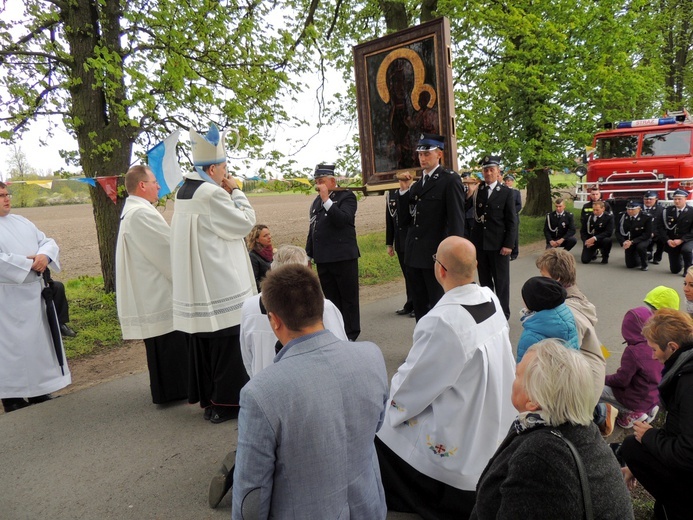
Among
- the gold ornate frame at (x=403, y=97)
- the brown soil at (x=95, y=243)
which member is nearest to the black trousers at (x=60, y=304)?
the brown soil at (x=95, y=243)

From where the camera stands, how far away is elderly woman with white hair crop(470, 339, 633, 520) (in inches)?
64.7

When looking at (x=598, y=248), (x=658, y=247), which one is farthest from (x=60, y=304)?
(x=658, y=247)

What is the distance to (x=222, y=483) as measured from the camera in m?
2.98

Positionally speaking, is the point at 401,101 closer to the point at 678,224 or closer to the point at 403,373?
the point at 403,373

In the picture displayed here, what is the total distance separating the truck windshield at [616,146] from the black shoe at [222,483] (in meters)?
14.1

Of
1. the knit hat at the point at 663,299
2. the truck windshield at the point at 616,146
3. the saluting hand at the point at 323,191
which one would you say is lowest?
the knit hat at the point at 663,299

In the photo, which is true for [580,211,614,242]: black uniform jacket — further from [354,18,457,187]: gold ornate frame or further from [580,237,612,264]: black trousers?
[354,18,457,187]: gold ornate frame

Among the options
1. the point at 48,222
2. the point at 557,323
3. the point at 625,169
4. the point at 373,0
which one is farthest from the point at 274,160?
the point at 48,222

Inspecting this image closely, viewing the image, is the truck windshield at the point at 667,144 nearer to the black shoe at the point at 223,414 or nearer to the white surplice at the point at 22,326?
the black shoe at the point at 223,414

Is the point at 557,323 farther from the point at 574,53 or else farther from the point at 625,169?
the point at 574,53

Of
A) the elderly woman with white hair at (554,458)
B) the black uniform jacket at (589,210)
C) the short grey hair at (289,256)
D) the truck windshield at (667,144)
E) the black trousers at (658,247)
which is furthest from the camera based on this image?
the truck windshield at (667,144)

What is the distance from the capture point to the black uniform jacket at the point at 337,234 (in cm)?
577

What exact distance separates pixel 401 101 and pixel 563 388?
3242 millimetres

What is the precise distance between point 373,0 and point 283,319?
1221 cm
